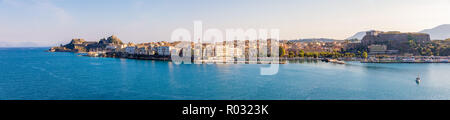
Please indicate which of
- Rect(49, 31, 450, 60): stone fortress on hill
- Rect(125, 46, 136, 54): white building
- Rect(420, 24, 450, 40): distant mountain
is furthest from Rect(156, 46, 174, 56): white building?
Rect(420, 24, 450, 40): distant mountain

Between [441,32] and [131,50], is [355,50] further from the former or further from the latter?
[441,32]

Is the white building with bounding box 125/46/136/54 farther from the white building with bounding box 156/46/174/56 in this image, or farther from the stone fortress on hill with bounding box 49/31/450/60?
the white building with bounding box 156/46/174/56

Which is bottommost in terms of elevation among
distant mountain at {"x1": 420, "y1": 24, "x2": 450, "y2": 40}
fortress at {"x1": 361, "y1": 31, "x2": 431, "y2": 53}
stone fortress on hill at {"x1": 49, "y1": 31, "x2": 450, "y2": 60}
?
stone fortress on hill at {"x1": 49, "y1": 31, "x2": 450, "y2": 60}

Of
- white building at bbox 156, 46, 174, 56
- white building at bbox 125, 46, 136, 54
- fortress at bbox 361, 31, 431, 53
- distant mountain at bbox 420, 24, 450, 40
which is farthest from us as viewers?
distant mountain at bbox 420, 24, 450, 40

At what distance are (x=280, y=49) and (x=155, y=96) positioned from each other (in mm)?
15045

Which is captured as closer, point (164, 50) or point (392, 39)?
point (164, 50)

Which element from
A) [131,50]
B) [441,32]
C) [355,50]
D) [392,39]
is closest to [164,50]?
[131,50]

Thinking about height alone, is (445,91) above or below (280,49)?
below

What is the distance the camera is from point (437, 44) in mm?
18828
